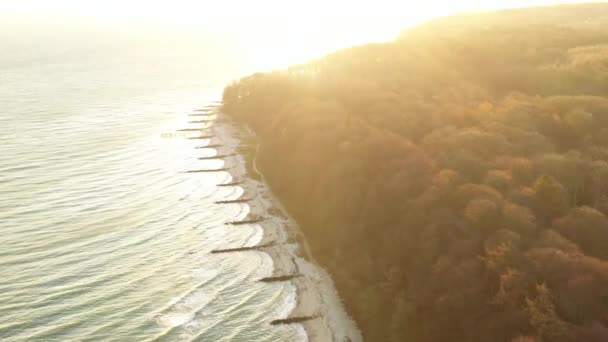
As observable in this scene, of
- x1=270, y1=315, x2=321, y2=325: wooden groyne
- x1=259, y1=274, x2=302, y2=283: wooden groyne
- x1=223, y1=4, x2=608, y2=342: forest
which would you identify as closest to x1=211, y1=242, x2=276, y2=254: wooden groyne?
x1=223, y1=4, x2=608, y2=342: forest

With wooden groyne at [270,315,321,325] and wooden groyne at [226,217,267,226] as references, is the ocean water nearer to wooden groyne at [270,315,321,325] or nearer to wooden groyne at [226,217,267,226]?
wooden groyne at [270,315,321,325]

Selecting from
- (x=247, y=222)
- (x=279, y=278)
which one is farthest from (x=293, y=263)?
(x=247, y=222)

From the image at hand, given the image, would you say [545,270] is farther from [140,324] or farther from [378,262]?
[140,324]

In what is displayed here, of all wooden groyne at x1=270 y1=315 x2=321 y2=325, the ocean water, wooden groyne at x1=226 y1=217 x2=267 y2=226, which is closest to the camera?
the ocean water

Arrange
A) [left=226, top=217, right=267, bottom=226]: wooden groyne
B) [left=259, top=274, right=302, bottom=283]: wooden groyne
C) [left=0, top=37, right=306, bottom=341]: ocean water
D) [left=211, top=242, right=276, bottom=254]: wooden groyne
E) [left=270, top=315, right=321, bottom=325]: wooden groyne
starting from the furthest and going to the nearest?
[left=226, top=217, right=267, bottom=226]: wooden groyne
[left=211, top=242, right=276, bottom=254]: wooden groyne
[left=259, top=274, right=302, bottom=283]: wooden groyne
[left=270, top=315, right=321, bottom=325]: wooden groyne
[left=0, top=37, right=306, bottom=341]: ocean water

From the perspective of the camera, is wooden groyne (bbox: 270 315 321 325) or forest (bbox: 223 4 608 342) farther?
wooden groyne (bbox: 270 315 321 325)

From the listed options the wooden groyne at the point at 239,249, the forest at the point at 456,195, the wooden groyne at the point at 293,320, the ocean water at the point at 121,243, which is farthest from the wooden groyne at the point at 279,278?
the wooden groyne at the point at 293,320

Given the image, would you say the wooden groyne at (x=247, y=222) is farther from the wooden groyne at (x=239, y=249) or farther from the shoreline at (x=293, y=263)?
the wooden groyne at (x=239, y=249)

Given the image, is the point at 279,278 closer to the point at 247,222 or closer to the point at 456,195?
the point at 247,222
